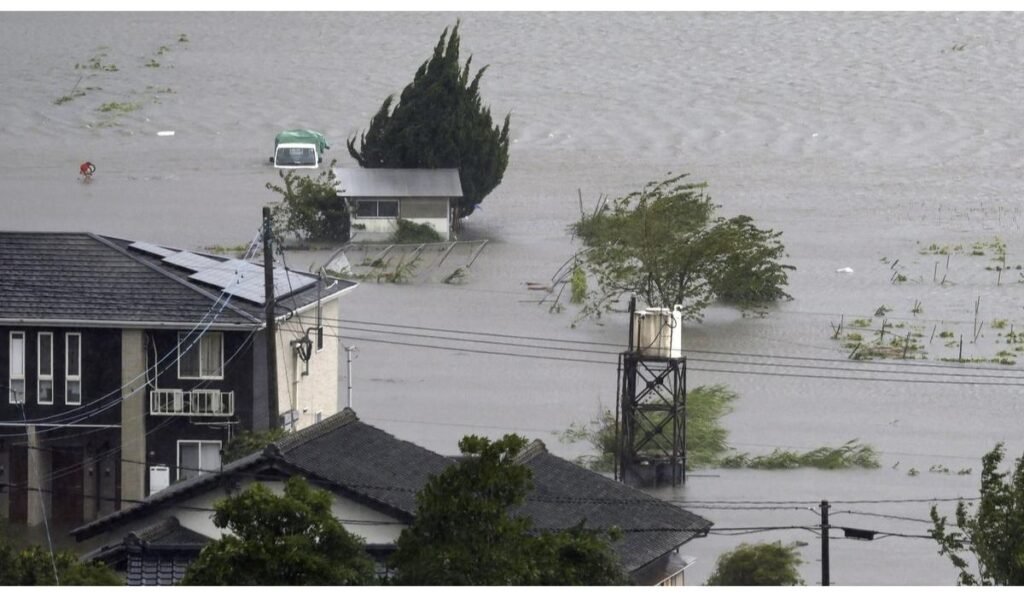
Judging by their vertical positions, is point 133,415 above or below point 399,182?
below

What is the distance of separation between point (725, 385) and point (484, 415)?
424cm

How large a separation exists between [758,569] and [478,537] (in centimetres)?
684

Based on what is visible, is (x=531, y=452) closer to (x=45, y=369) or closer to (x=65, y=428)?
(x=65, y=428)

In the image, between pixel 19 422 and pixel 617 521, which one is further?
pixel 19 422

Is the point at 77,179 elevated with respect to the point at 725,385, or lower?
elevated

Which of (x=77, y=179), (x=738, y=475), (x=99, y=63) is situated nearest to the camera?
(x=738, y=475)

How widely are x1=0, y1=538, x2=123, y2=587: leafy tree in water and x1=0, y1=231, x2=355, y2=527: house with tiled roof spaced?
24.6ft

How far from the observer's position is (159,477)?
20.3 meters

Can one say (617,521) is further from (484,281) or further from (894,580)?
(484,281)

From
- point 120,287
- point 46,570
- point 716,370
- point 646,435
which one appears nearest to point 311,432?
point 46,570

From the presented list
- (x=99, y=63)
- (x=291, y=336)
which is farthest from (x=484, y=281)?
(x=99, y=63)

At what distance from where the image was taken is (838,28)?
68.7 m

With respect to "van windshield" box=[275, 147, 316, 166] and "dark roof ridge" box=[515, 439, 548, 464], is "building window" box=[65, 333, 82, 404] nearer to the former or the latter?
"dark roof ridge" box=[515, 439, 548, 464]

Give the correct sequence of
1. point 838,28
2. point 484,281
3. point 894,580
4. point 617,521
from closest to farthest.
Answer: point 617,521 < point 894,580 < point 484,281 < point 838,28
